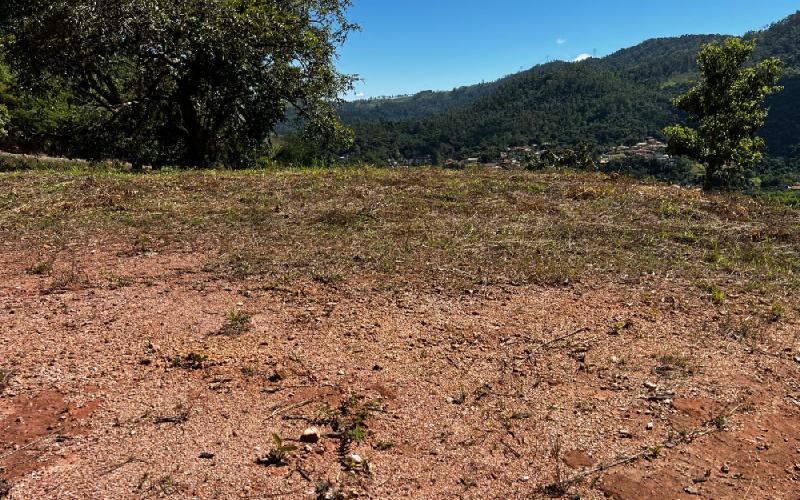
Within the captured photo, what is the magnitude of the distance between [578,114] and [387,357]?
159m

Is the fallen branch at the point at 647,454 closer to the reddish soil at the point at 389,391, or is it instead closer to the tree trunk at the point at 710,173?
the reddish soil at the point at 389,391

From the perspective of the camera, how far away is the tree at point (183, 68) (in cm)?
1177

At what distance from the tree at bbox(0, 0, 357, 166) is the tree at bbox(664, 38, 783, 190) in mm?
12211

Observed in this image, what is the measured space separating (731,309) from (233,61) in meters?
13.1

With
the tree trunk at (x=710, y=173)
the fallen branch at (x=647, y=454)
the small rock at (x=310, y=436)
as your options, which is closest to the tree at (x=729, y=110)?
the tree trunk at (x=710, y=173)

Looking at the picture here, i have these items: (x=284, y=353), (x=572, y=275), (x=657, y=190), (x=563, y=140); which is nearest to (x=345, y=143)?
(x=657, y=190)

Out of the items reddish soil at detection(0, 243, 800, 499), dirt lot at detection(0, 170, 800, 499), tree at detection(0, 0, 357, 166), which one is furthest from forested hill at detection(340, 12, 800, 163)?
reddish soil at detection(0, 243, 800, 499)

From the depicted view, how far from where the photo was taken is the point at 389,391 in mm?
3627

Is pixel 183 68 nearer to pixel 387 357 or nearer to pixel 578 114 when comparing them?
pixel 387 357

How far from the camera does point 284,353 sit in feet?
13.3

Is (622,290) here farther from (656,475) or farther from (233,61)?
(233,61)

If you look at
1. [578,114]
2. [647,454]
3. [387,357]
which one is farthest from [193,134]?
[578,114]

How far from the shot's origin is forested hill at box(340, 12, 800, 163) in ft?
355

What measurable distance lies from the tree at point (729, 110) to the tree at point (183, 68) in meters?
12.2
